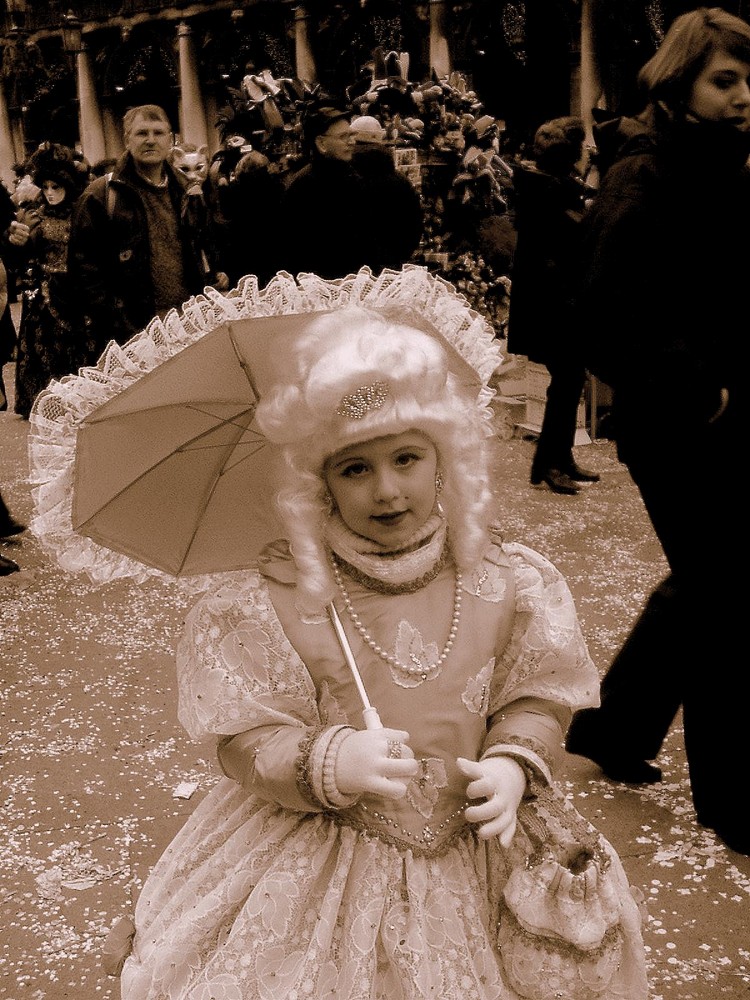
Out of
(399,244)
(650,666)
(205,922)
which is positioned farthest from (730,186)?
(399,244)

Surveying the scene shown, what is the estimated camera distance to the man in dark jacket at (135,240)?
16.0 feet

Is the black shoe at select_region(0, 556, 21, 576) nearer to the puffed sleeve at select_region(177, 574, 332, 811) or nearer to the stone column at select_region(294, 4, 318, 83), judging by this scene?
the puffed sleeve at select_region(177, 574, 332, 811)

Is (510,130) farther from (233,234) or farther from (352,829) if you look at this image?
(352,829)

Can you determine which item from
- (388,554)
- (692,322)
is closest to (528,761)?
(388,554)

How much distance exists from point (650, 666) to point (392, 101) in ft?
24.1

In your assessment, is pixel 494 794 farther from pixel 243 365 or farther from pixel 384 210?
pixel 384 210

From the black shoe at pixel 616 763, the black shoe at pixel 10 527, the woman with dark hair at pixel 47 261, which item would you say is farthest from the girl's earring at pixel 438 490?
the woman with dark hair at pixel 47 261

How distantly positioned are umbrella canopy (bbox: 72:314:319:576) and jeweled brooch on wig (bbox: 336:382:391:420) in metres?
0.13

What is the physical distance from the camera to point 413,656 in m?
1.53

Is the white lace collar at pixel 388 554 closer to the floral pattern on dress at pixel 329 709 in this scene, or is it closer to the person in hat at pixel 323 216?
the floral pattern on dress at pixel 329 709

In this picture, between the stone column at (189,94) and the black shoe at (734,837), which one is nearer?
the black shoe at (734,837)

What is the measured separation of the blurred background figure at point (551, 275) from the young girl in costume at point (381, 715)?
13.2 feet

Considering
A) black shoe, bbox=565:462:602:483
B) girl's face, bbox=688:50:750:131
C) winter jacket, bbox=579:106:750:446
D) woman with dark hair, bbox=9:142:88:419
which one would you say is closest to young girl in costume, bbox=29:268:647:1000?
winter jacket, bbox=579:106:750:446

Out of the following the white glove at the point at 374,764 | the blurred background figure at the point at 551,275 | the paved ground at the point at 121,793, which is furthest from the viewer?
the blurred background figure at the point at 551,275
